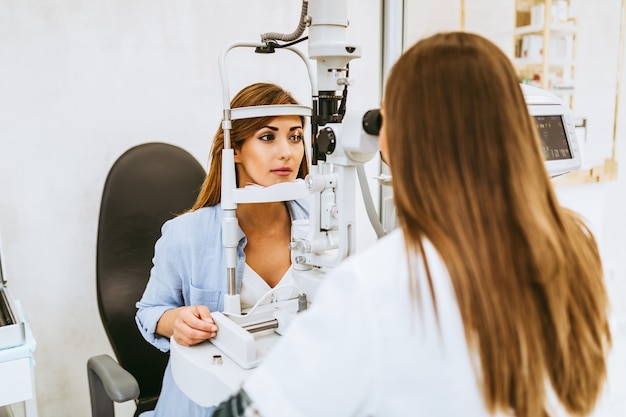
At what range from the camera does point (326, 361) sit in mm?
623

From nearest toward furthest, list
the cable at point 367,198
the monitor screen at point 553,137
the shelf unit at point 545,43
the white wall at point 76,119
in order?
the cable at point 367,198, the monitor screen at point 553,137, the white wall at point 76,119, the shelf unit at point 545,43

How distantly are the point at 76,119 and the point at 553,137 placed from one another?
156 centimetres

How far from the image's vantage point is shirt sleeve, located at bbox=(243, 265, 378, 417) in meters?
0.61

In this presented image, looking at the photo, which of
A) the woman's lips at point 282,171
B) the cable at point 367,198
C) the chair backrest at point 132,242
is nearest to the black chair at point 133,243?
the chair backrest at point 132,242

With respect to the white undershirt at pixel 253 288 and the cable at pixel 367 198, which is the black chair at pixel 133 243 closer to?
the white undershirt at pixel 253 288

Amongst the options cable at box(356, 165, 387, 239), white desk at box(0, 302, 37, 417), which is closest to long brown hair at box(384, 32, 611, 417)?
cable at box(356, 165, 387, 239)

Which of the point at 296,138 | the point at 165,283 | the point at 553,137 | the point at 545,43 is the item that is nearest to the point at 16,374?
the point at 165,283

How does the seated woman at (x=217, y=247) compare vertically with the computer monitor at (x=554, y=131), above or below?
below

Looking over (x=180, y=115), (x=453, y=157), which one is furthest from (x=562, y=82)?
(x=453, y=157)

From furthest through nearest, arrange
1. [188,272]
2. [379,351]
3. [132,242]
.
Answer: [132,242] < [188,272] < [379,351]

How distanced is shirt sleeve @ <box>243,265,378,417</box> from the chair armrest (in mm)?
745

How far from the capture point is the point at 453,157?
2.15 feet

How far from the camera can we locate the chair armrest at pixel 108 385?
128 centimetres

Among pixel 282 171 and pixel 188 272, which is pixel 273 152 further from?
pixel 188 272
